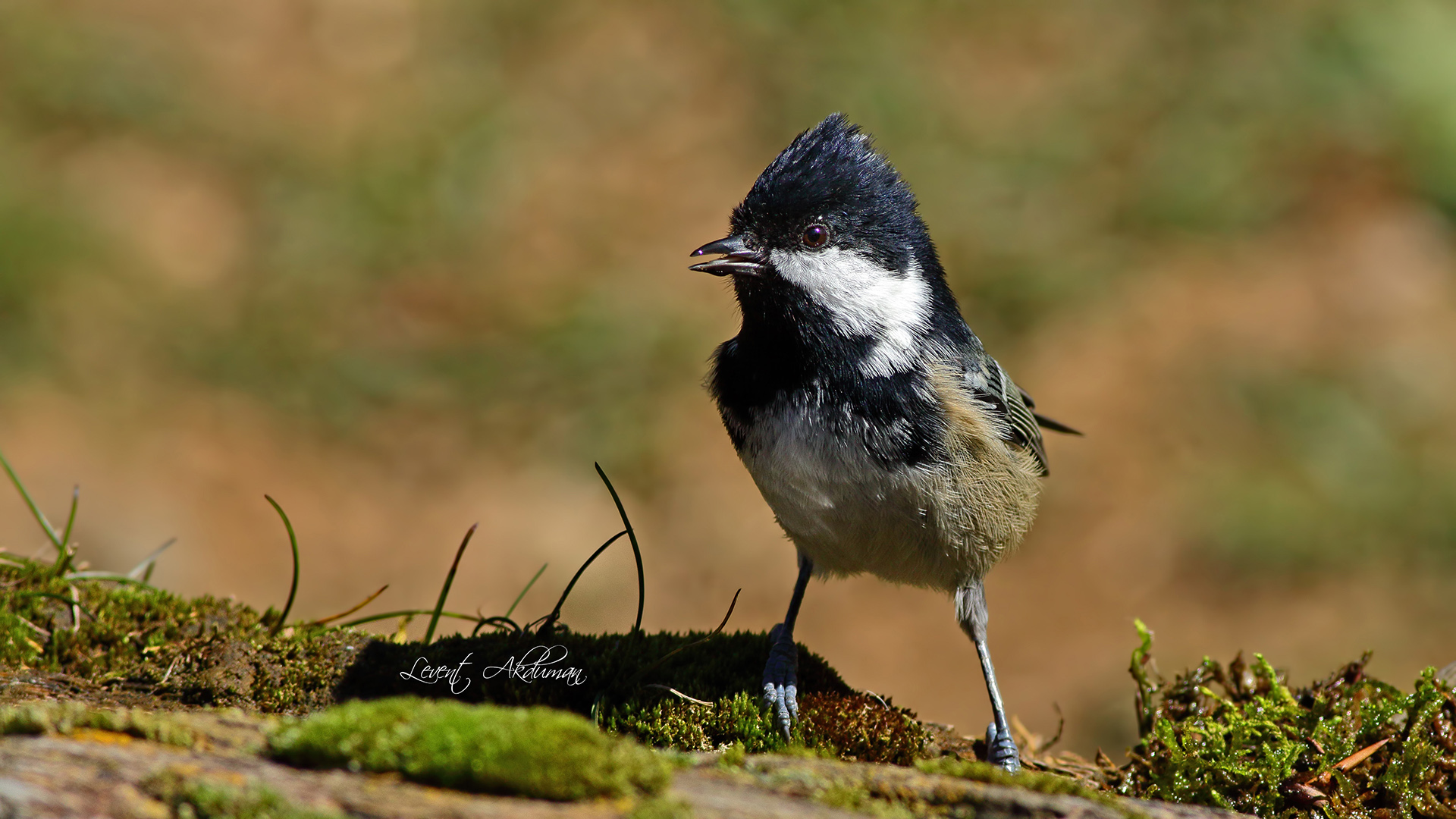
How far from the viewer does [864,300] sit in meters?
3.96

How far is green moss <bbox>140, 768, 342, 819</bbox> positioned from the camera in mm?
1827

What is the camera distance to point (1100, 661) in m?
7.09

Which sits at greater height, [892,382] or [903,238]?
[903,238]

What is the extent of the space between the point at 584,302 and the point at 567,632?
5.90m

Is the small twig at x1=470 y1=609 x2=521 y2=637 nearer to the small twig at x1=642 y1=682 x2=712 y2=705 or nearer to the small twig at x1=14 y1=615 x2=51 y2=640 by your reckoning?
the small twig at x1=642 y1=682 x2=712 y2=705

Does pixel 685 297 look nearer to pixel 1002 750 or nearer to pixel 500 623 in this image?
pixel 500 623

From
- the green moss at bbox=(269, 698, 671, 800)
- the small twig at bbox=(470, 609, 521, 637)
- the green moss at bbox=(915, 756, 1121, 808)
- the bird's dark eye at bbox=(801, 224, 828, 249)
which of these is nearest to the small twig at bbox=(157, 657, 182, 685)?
the small twig at bbox=(470, 609, 521, 637)

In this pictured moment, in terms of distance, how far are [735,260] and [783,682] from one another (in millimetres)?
1447

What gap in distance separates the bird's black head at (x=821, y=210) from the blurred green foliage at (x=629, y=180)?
4.72m

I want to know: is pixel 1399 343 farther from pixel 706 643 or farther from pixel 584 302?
pixel 706 643

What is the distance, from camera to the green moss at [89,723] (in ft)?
7.03

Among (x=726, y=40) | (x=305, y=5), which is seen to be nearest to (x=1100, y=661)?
(x=726, y=40)

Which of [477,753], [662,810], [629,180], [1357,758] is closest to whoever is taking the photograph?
[662,810]

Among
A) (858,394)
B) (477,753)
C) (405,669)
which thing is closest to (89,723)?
(477,753)
